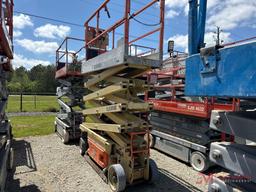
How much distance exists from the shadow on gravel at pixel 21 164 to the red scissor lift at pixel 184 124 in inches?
149

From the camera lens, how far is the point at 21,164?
5871 mm

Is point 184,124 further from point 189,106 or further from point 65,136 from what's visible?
point 65,136

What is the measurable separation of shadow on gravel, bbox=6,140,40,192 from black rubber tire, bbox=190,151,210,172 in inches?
153

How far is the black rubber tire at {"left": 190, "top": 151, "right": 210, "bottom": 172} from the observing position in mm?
5438

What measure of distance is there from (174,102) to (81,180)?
335 centimetres

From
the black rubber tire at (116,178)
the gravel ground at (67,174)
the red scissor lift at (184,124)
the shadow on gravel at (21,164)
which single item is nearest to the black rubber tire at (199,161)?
the red scissor lift at (184,124)

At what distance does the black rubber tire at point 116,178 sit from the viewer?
416cm

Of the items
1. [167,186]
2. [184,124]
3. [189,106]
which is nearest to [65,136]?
[184,124]

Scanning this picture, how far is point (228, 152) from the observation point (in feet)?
5.82

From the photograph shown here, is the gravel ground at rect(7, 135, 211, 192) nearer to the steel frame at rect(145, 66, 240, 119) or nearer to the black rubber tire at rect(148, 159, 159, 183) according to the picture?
the black rubber tire at rect(148, 159, 159, 183)

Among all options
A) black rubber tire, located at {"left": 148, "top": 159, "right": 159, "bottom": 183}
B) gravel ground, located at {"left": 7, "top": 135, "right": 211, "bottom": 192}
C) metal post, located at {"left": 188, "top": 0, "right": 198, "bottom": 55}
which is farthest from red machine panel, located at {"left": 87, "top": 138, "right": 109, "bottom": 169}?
metal post, located at {"left": 188, "top": 0, "right": 198, "bottom": 55}

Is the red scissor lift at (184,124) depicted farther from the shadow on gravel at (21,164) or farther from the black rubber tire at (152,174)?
the shadow on gravel at (21,164)

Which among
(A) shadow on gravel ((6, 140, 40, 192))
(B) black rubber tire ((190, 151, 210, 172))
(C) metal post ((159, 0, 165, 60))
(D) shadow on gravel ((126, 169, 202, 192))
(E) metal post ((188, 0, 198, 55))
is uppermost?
(C) metal post ((159, 0, 165, 60))

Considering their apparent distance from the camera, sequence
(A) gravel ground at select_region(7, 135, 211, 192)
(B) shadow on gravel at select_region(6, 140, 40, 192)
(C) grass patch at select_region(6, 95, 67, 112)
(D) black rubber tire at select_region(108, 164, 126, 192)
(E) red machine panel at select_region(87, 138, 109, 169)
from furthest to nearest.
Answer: (C) grass patch at select_region(6, 95, 67, 112) → (E) red machine panel at select_region(87, 138, 109, 169) → (A) gravel ground at select_region(7, 135, 211, 192) → (B) shadow on gravel at select_region(6, 140, 40, 192) → (D) black rubber tire at select_region(108, 164, 126, 192)
